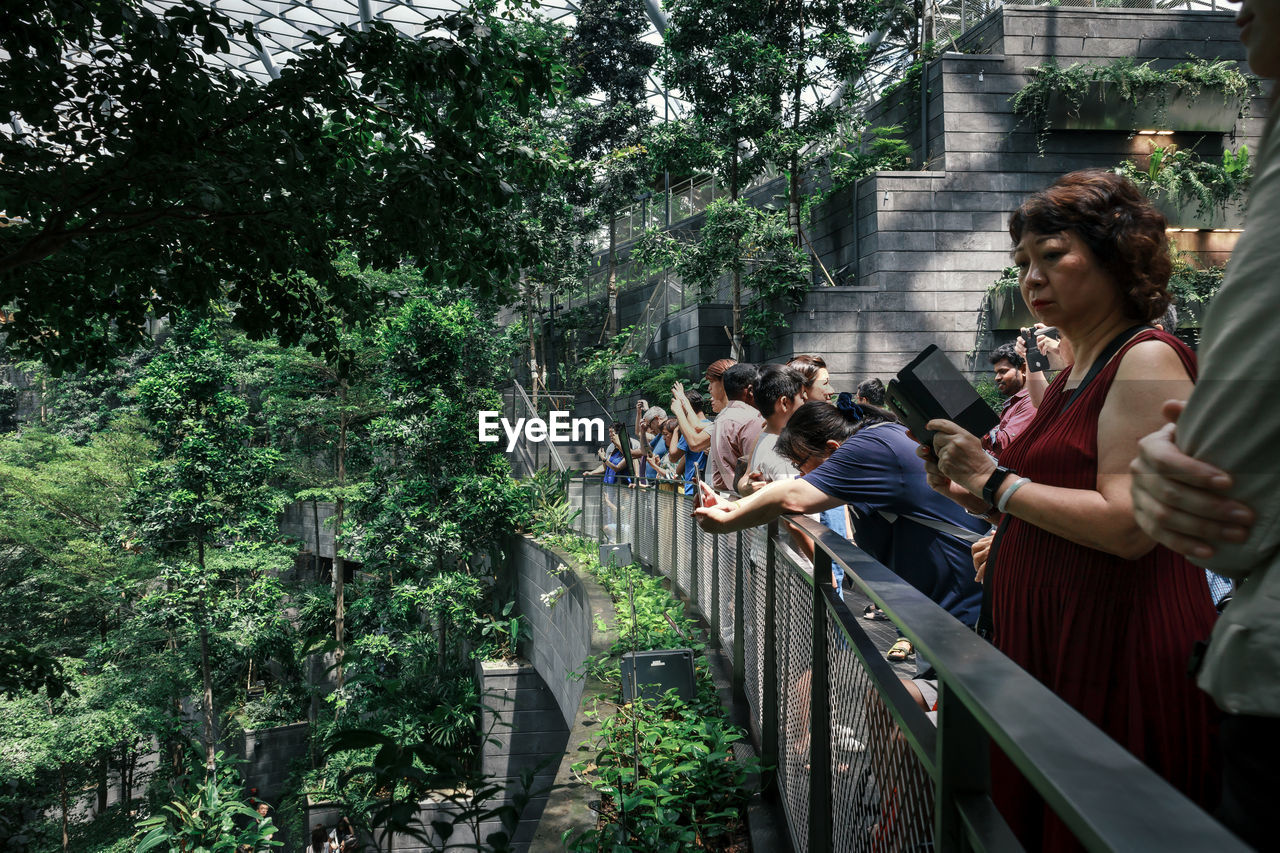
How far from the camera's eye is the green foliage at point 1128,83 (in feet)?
43.7

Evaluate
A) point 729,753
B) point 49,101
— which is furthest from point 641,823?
point 49,101

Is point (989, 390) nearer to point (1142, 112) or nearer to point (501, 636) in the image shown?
point (1142, 112)

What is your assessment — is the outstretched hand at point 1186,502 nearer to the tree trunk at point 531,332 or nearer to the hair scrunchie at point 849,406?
the hair scrunchie at point 849,406

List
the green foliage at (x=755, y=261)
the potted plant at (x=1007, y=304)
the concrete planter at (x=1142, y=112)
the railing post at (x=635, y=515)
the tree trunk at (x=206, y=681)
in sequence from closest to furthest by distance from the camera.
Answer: the railing post at (x=635, y=515)
the concrete planter at (x=1142, y=112)
the potted plant at (x=1007, y=304)
the green foliage at (x=755, y=261)
the tree trunk at (x=206, y=681)

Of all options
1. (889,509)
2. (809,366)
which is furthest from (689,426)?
(889,509)

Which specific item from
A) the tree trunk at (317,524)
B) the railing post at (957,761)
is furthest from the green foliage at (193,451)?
the railing post at (957,761)

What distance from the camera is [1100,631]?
1.39 m

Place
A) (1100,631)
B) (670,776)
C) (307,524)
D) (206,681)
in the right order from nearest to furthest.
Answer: (1100,631) < (670,776) < (206,681) < (307,524)

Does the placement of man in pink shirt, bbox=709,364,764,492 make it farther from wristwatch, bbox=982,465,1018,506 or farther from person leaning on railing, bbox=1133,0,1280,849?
person leaning on railing, bbox=1133,0,1280,849

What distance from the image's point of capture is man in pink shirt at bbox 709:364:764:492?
17.1 feet

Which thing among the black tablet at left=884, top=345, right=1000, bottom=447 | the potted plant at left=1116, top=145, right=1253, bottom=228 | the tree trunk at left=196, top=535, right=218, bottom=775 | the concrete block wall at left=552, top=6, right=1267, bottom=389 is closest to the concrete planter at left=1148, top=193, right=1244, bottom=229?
the potted plant at left=1116, top=145, right=1253, bottom=228

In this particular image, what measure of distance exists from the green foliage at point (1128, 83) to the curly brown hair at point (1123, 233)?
14353 mm

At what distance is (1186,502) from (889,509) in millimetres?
1833

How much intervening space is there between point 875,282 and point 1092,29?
5408 millimetres
